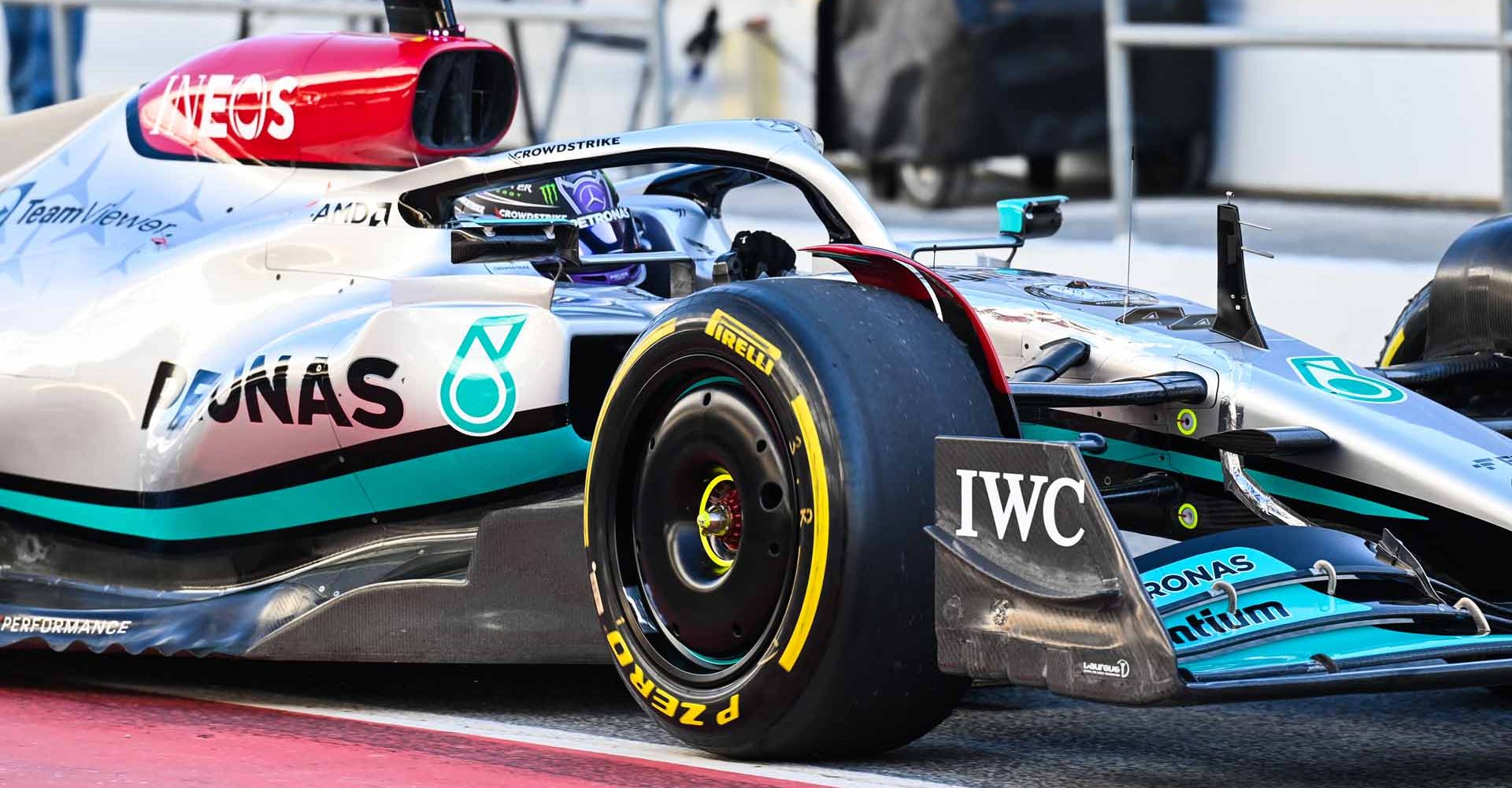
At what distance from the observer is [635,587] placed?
4305mm

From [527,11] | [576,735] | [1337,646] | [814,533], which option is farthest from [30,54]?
[1337,646]

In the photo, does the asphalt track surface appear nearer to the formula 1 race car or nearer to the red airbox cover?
the formula 1 race car

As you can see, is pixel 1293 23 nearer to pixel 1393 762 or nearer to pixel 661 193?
pixel 661 193

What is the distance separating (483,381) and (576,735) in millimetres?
774

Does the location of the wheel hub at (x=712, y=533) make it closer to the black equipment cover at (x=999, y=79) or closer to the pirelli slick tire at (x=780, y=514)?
the pirelli slick tire at (x=780, y=514)

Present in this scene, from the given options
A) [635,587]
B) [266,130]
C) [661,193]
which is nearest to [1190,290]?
[661,193]

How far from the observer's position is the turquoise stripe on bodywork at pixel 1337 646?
3.71 m

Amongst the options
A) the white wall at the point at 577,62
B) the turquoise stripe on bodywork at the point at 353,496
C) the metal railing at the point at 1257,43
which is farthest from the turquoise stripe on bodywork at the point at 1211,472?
the white wall at the point at 577,62

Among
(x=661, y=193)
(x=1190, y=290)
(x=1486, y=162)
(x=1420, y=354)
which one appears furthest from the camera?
(x=1486, y=162)

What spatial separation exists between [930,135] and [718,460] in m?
9.15

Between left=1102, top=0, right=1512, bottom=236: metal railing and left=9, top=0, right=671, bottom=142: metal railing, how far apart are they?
2184 mm

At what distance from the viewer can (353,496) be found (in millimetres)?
5074

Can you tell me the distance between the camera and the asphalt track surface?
4.10m

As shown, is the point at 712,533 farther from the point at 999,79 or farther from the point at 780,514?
the point at 999,79
